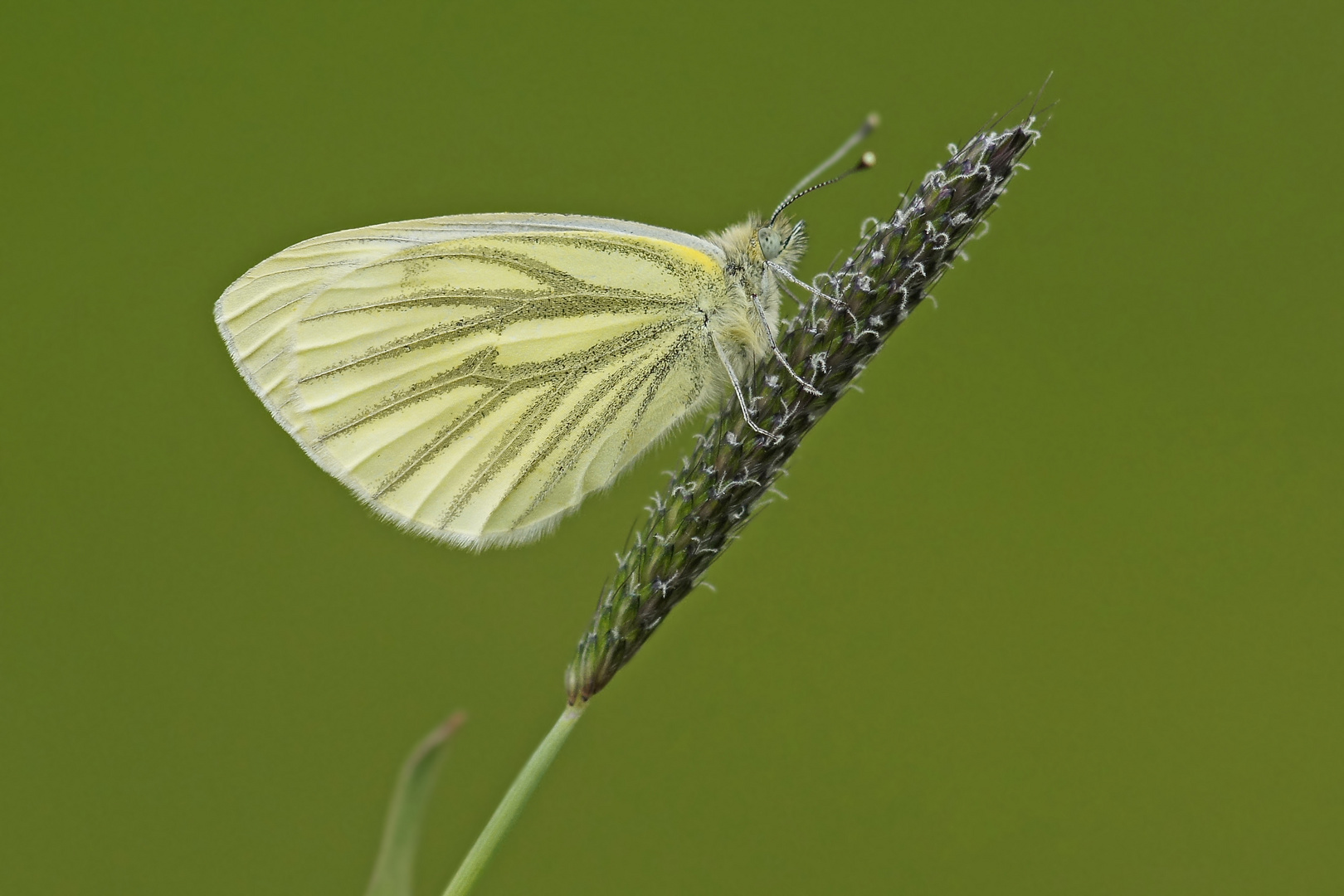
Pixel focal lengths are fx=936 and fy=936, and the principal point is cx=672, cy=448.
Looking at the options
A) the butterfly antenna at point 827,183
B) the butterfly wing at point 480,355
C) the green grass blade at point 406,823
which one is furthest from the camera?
the butterfly wing at point 480,355

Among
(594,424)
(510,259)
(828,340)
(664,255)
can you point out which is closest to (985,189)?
(828,340)

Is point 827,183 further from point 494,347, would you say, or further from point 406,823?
point 406,823

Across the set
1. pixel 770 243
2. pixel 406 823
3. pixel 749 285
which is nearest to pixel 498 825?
pixel 406 823

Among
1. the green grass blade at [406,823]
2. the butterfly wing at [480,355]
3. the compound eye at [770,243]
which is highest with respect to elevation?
the compound eye at [770,243]

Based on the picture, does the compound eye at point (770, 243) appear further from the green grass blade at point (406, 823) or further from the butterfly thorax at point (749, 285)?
the green grass blade at point (406, 823)

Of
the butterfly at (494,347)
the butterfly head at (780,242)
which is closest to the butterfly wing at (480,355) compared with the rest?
the butterfly at (494,347)

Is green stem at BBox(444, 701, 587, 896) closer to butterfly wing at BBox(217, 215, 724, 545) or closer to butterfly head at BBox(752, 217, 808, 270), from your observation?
butterfly wing at BBox(217, 215, 724, 545)

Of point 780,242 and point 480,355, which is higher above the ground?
point 780,242

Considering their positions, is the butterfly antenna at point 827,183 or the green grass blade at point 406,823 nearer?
the green grass blade at point 406,823

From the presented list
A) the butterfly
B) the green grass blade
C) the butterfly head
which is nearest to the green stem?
the green grass blade
